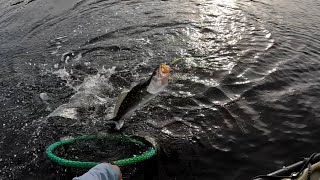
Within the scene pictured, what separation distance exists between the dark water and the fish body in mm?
317

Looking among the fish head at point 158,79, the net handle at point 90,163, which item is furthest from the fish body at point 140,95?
→ the net handle at point 90,163

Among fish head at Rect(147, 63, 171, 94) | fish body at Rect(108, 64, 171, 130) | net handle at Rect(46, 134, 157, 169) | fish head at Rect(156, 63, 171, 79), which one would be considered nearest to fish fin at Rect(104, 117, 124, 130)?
fish body at Rect(108, 64, 171, 130)

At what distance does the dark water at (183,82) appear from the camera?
5.26m

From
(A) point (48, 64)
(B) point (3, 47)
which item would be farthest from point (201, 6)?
(B) point (3, 47)

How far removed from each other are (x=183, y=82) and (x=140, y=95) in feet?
5.02

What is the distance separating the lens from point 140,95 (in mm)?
5938

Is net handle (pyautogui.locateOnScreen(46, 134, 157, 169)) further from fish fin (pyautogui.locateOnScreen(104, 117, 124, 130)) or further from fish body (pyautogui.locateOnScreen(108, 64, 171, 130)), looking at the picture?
fish body (pyautogui.locateOnScreen(108, 64, 171, 130))

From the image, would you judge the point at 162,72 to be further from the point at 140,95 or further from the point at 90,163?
the point at 90,163

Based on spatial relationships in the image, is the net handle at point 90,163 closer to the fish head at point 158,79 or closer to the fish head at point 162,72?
the fish head at point 158,79

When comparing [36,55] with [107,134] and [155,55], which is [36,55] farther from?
[107,134]

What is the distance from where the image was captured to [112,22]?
1091 centimetres

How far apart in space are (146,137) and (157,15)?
649 centimetres

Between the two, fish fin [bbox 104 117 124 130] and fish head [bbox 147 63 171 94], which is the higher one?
fish head [bbox 147 63 171 94]

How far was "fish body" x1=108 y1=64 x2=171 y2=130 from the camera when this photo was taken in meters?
5.52
